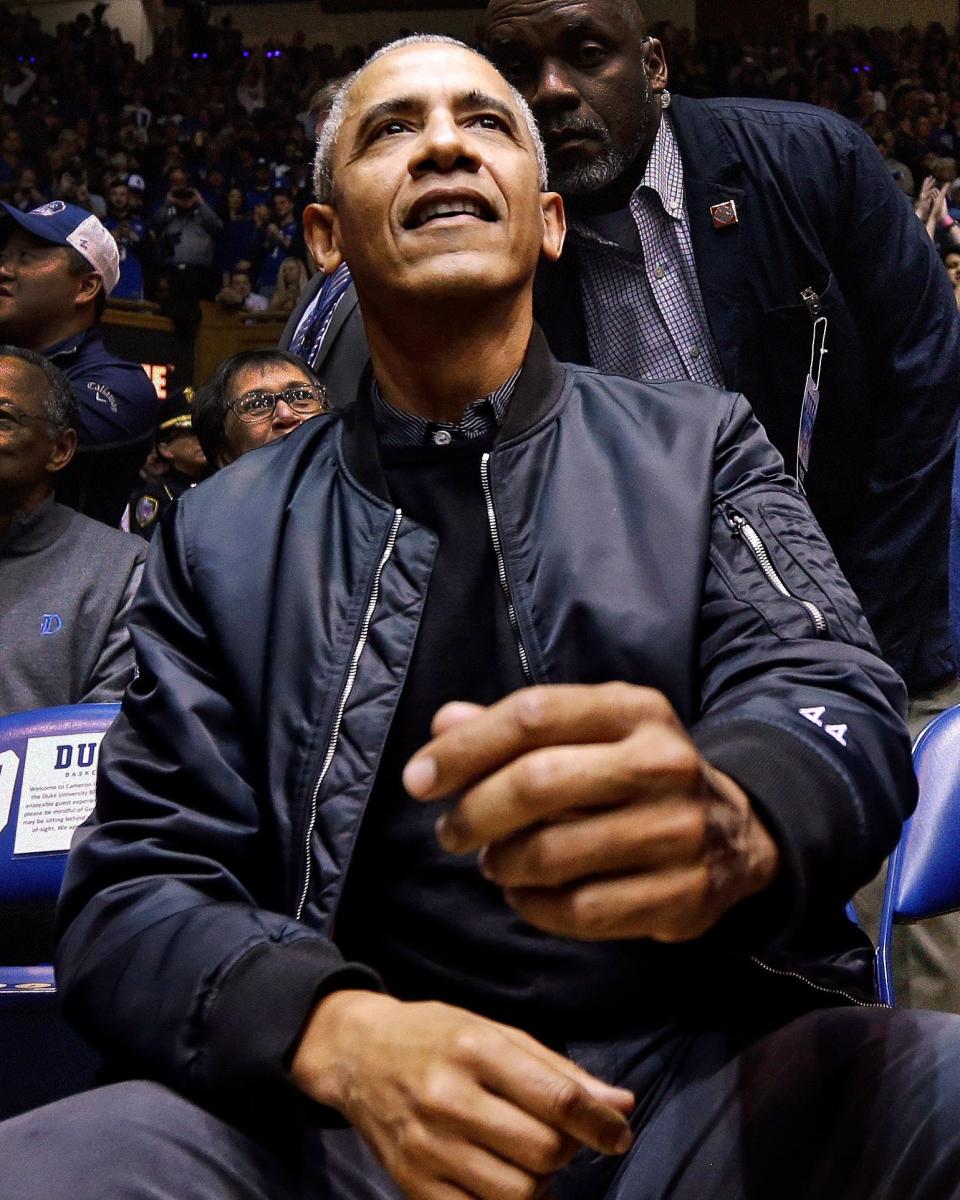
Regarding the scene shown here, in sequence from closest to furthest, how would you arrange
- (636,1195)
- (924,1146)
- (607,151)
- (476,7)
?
(924,1146) < (636,1195) < (607,151) < (476,7)

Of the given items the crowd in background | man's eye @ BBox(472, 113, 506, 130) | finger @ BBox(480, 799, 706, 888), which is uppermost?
man's eye @ BBox(472, 113, 506, 130)

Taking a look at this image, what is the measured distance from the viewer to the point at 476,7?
15617mm

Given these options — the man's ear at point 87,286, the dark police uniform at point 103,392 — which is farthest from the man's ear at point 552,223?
the man's ear at point 87,286

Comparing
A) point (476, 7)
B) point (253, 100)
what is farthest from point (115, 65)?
point (476, 7)

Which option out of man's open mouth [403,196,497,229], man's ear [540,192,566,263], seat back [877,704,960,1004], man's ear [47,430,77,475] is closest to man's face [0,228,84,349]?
man's ear [47,430,77,475]

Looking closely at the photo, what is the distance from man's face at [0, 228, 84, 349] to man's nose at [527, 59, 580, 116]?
169 centimetres

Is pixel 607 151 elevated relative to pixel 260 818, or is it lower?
elevated

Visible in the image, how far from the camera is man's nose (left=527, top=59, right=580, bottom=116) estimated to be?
A: 210 cm

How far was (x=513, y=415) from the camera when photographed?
1.26 m

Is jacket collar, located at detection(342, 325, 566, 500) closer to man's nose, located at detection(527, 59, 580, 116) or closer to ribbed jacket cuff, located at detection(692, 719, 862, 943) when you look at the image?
ribbed jacket cuff, located at detection(692, 719, 862, 943)

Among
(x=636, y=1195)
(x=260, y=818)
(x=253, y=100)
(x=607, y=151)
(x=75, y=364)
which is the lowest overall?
(x=253, y=100)

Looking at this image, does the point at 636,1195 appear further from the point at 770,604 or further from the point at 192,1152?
the point at 770,604

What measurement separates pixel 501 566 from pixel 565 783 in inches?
19.5

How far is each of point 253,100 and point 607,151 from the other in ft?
42.7
